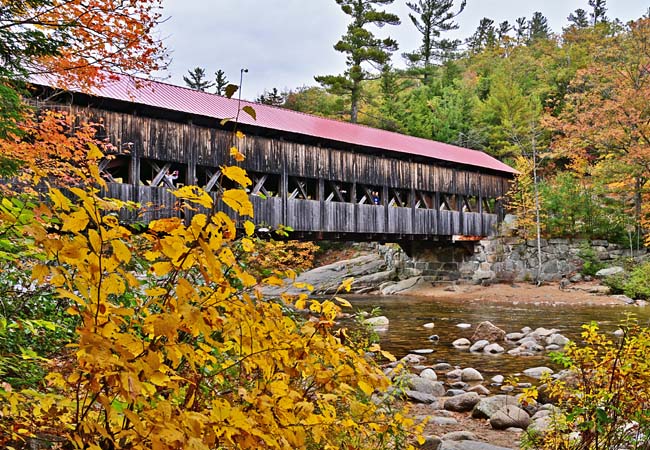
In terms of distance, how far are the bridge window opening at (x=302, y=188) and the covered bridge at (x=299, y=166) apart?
4cm

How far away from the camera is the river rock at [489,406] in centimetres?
493

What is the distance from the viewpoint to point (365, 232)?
16.3m

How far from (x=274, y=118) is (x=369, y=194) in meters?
4.28

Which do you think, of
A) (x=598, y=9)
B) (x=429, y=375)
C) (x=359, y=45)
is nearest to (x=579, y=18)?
(x=598, y=9)

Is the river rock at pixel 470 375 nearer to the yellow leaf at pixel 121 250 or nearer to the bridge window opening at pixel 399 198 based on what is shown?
the yellow leaf at pixel 121 250

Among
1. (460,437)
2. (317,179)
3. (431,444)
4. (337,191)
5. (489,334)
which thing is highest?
(317,179)

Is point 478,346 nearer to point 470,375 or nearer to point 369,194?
point 470,375

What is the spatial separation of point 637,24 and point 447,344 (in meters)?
13.4

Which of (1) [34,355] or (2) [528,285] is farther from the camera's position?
(2) [528,285]

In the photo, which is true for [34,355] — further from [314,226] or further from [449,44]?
Answer: [449,44]

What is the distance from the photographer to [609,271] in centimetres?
1794

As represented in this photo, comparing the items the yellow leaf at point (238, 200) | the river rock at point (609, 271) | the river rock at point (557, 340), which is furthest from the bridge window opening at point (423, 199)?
the yellow leaf at point (238, 200)

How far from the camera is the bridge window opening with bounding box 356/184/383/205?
654 inches

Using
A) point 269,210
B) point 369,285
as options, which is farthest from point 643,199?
point 269,210
